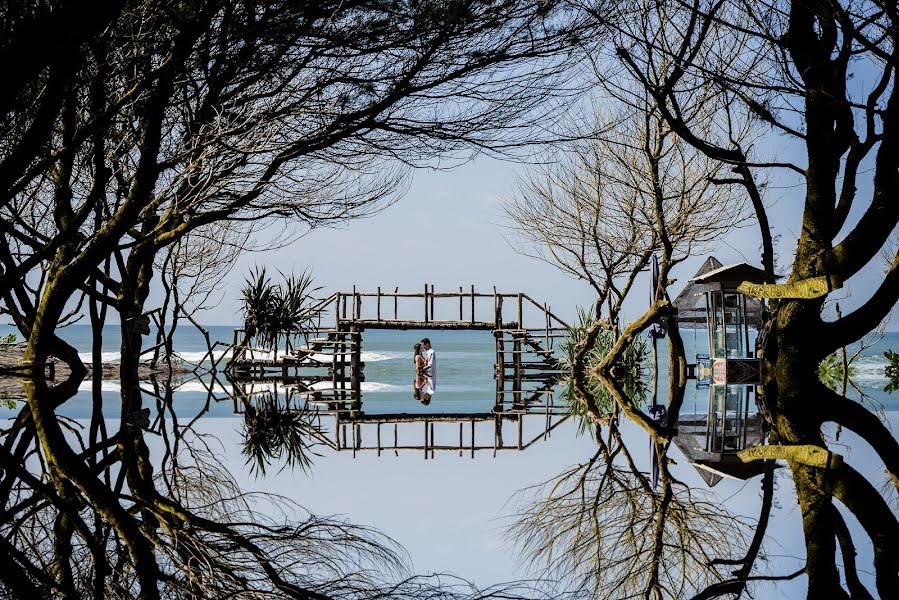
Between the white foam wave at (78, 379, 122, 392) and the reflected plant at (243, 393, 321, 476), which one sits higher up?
the white foam wave at (78, 379, 122, 392)

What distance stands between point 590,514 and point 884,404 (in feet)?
35.3

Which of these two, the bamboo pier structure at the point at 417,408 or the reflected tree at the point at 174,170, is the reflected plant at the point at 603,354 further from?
the reflected tree at the point at 174,170

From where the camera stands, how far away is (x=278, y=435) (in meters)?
9.33

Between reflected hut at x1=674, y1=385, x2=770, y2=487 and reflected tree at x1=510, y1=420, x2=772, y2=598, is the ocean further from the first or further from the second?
reflected tree at x1=510, y1=420, x2=772, y2=598

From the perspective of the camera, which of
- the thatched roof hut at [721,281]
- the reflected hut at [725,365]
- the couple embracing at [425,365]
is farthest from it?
the couple embracing at [425,365]

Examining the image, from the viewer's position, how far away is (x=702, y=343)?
5525 cm

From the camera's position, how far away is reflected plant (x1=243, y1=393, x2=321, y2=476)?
741 centimetres

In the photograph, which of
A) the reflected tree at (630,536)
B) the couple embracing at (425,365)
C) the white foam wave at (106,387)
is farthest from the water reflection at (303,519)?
the couple embracing at (425,365)

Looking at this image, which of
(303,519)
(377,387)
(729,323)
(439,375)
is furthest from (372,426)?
(439,375)

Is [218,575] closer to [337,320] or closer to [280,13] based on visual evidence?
[280,13]

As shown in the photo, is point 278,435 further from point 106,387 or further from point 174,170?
point 106,387

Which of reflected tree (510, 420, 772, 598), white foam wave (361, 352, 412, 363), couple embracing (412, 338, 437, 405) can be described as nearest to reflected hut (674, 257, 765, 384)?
couple embracing (412, 338, 437, 405)

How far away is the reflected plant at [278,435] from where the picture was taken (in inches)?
292

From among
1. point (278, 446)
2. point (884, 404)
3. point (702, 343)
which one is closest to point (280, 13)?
point (278, 446)
